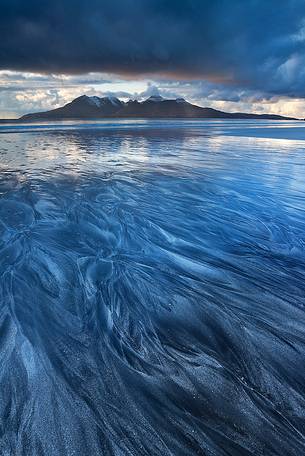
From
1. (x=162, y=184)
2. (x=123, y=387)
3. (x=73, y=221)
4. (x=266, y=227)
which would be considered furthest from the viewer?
(x=162, y=184)

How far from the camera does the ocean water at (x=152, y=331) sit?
8.25 feet

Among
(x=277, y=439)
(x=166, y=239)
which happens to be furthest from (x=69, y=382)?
(x=166, y=239)

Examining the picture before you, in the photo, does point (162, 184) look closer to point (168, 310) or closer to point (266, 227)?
point (266, 227)

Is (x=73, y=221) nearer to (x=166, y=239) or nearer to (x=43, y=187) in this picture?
(x=166, y=239)

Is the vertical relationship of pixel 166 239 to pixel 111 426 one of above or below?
below

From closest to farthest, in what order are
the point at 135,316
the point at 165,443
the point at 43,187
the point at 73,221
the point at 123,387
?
the point at 165,443
the point at 123,387
the point at 135,316
the point at 73,221
the point at 43,187

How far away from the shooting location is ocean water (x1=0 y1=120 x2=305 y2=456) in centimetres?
252

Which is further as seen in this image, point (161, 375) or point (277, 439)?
point (161, 375)

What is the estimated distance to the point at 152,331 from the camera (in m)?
3.74

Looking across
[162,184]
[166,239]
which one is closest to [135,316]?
[166,239]

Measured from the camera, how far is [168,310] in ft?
13.8

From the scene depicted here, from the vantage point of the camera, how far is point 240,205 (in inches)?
352

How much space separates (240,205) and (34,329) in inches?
273

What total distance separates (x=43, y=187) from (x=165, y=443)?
395 inches
